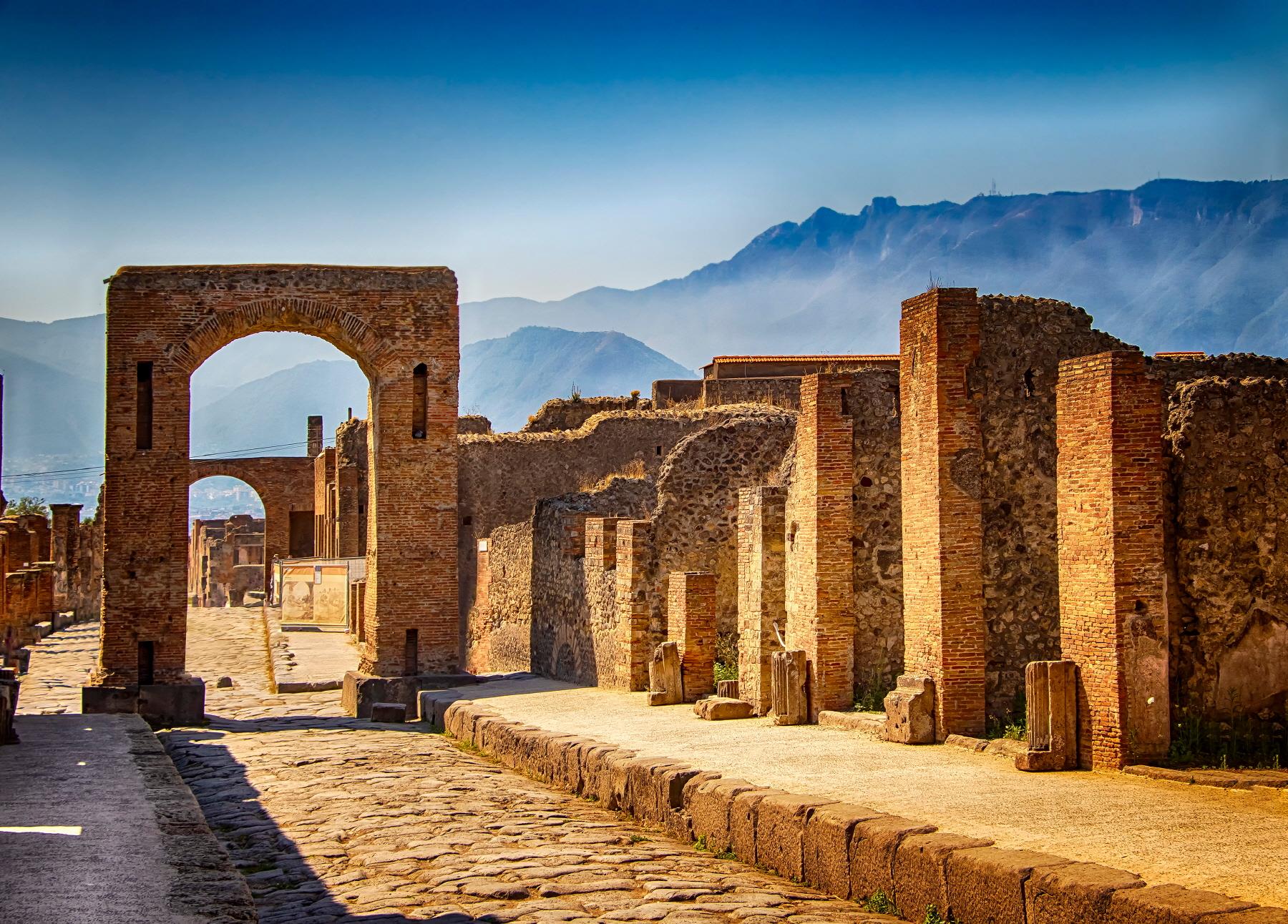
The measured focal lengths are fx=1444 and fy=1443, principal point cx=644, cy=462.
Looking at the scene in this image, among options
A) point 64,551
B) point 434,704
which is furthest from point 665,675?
point 64,551

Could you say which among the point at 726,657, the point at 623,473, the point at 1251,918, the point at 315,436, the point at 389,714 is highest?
the point at 315,436

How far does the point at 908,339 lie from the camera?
12.0 meters

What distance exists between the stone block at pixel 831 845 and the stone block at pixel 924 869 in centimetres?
47

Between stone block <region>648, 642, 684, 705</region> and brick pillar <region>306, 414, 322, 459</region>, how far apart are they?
40492 mm

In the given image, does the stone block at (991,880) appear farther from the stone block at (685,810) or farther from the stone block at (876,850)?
the stone block at (685,810)

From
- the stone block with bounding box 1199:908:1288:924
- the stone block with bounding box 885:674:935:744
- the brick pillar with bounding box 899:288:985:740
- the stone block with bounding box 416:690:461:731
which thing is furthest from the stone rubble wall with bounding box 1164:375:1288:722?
the stone block with bounding box 416:690:461:731

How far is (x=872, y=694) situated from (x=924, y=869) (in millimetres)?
5852

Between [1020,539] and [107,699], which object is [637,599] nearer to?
[1020,539]

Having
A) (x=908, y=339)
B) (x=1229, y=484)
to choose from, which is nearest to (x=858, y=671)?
(x=908, y=339)

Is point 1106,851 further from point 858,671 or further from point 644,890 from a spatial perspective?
point 858,671

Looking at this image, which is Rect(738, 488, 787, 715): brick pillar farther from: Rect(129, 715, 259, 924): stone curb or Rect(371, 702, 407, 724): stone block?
Rect(129, 715, 259, 924): stone curb

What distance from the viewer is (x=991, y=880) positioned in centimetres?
694

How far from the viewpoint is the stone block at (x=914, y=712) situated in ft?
37.0

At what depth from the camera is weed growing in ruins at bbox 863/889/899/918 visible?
763 centimetres
